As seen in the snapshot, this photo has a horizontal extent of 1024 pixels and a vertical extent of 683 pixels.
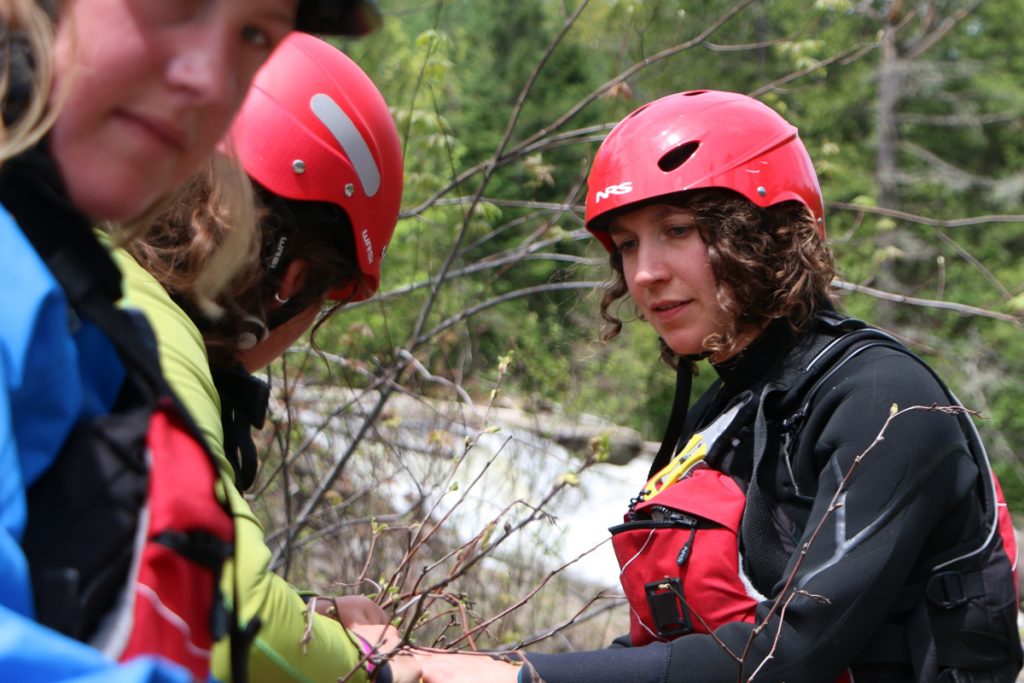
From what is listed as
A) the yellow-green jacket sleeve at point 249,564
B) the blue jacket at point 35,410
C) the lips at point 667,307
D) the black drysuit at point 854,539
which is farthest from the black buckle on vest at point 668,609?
the blue jacket at point 35,410

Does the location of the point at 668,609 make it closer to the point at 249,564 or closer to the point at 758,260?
the point at 758,260

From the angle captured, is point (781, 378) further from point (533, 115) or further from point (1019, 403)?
point (533, 115)

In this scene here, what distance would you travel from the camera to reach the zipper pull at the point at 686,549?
283 cm

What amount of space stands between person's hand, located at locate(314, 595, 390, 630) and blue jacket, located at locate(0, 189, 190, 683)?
1264mm

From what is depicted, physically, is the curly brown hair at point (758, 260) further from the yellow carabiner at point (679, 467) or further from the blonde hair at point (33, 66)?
the blonde hair at point (33, 66)

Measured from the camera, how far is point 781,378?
3.00 metres

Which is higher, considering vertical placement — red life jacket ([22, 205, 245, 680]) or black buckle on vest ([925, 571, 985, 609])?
red life jacket ([22, 205, 245, 680])

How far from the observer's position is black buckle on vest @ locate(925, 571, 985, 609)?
2.64 m

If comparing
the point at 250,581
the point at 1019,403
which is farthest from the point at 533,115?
the point at 250,581

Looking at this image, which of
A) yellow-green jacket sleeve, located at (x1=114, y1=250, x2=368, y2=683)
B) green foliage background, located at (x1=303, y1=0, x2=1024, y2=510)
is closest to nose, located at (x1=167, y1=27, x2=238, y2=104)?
yellow-green jacket sleeve, located at (x1=114, y1=250, x2=368, y2=683)

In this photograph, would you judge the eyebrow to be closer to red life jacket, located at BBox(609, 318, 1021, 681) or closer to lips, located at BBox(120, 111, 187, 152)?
red life jacket, located at BBox(609, 318, 1021, 681)

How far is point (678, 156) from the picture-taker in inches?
134

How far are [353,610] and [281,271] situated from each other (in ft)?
3.19

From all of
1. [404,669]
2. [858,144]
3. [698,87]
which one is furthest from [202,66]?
[858,144]
